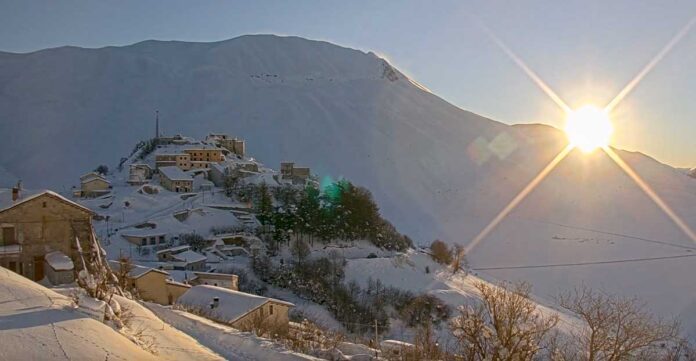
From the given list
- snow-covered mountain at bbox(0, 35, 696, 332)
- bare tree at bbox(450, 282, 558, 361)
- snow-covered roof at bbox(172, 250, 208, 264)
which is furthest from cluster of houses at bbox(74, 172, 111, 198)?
bare tree at bbox(450, 282, 558, 361)

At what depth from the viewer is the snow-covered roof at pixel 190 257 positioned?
33.7 m

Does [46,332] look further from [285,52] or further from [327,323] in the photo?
[285,52]

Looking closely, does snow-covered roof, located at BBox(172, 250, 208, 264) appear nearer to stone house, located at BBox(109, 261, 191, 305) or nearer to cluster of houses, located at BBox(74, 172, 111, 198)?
stone house, located at BBox(109, 261, 191, 305)

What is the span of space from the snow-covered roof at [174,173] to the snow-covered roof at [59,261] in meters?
33.6

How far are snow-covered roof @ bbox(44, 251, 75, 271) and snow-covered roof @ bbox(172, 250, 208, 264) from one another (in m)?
17.7

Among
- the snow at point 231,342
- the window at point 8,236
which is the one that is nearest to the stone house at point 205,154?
the window at point 8,236

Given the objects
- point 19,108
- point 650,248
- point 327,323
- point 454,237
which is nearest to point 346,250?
point 327,323

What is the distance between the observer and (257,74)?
5522 inches

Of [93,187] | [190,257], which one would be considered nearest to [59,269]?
[190,257]

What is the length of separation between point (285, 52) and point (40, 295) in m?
157

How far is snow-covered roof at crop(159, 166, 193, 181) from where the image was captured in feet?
161

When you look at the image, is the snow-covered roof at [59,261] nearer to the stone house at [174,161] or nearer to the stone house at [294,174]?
the stone house at [294,174]

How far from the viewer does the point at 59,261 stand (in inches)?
609

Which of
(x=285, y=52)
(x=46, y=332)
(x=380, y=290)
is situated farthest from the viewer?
(x=285, y=52)
